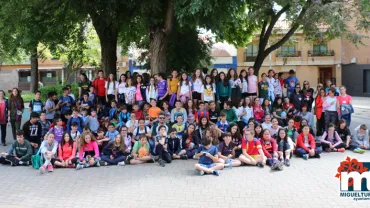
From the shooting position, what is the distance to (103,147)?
29.5 ft

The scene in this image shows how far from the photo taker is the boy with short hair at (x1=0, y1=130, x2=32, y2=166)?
8586mm

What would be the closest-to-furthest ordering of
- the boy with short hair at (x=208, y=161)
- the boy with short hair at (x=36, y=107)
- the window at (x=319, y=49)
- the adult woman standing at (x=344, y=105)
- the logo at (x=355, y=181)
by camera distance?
the logo at (x=355, y=181) < the boy with short hair at (x=208, y=161) < the adult woman standing at (x=344, y=105) < the boy with short hair at (x=36, y=107) < the window at (x=319, y=49)

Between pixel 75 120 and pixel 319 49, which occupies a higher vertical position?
pixel 319 49

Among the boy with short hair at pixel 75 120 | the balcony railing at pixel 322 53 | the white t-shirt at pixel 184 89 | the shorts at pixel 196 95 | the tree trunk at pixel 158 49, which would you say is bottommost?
the boy with short hair at pixel 75 120

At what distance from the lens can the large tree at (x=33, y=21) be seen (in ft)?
42.9

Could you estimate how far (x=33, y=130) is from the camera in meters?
9.66

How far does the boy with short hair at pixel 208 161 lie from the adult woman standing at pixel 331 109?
4.80 meters

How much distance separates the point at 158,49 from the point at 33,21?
5.47m

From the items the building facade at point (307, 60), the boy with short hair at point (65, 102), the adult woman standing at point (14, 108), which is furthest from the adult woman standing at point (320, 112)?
the building facade at point (307, 60)

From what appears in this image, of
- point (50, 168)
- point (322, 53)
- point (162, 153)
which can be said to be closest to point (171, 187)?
point (162, 153)

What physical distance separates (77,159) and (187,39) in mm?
9877

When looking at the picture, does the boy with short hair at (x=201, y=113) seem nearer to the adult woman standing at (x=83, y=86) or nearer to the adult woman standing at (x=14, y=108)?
the adult woman standing at (x=83, y=86)

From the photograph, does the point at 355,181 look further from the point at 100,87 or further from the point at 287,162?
the point at 100,87

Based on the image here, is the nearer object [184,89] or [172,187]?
[172,187]
